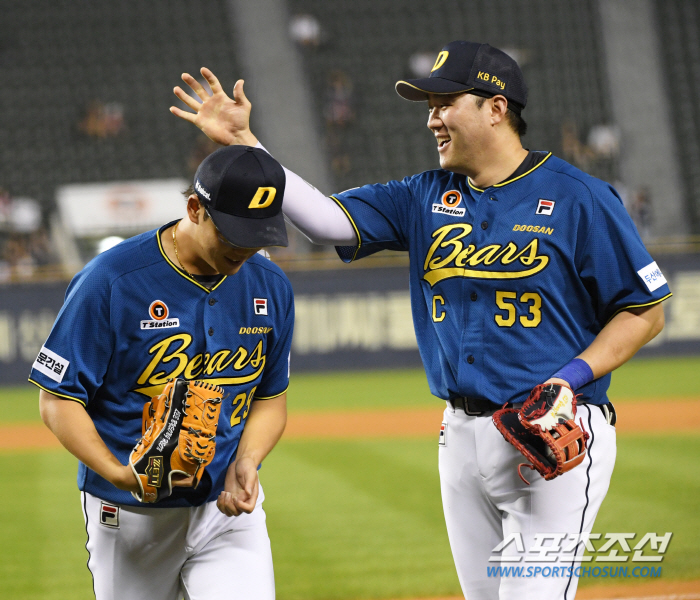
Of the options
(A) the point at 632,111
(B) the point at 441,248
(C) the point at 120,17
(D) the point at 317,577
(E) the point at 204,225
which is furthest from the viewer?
(C) the point at 120,17

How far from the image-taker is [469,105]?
2.88 metres

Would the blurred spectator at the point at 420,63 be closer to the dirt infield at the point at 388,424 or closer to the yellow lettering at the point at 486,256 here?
the dirt infield at the point at 388,424

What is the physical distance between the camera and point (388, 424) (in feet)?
32.9

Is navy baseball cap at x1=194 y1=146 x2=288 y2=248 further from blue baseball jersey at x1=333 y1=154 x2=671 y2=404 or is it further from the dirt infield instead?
the dirt infield

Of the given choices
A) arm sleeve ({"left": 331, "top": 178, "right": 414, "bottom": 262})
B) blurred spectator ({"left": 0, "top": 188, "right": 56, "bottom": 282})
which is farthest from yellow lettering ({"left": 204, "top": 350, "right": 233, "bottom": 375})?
blurred spectator ({"left": 0, "top": 188, "right": 56, "bottom": 282})

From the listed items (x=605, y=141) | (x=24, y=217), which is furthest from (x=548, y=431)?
(x=605, y=141)

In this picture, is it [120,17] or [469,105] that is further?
[120,17]

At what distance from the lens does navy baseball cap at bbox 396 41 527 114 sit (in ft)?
9.37

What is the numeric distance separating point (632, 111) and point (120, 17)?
40.4 feet

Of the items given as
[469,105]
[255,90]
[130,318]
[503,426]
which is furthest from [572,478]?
[255,90]

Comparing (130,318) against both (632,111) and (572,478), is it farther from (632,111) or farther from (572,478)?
(632,111)

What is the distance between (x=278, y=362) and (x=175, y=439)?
22.9 inches

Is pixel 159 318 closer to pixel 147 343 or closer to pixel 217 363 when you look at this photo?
pixel 147 343

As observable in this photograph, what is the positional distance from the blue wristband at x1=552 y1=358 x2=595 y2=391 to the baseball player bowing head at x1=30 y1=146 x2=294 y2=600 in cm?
89
